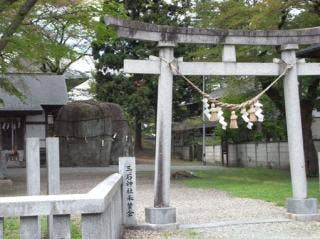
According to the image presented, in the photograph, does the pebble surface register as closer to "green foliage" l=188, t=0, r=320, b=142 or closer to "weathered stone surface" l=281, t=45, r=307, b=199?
"weathered stone surface" l=281, t=45, r=307, b=199

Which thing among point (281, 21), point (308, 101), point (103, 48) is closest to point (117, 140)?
point (103, 48)

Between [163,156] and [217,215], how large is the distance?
2402mm

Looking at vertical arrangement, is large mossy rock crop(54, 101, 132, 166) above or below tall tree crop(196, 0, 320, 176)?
below

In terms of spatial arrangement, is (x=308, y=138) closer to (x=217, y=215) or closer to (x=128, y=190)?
(x=217, y=215)

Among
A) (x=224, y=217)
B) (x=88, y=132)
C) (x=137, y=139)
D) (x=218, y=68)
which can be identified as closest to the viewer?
(x=218, y=68)

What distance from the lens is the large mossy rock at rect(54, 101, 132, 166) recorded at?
30.5 meters

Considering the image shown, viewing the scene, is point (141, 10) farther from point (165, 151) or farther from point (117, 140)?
point (165, 151)

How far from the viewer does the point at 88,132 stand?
30.6m

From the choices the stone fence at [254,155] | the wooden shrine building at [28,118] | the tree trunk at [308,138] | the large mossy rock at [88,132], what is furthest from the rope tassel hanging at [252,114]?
the large mossy rock at [88,132]

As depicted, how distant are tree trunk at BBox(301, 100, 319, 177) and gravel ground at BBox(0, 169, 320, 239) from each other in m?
6.89

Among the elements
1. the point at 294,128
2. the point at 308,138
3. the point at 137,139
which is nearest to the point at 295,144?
the point at 294,128

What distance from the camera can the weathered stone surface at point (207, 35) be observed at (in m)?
9.66

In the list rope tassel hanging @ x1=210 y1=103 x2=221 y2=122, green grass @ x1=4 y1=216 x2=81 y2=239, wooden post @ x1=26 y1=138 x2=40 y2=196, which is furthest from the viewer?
rope tassel hanging @ x1=210 y1=103 x2=221 y2=122

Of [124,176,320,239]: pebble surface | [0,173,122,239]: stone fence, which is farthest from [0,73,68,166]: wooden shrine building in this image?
[0,173,122,239]: stone fence
